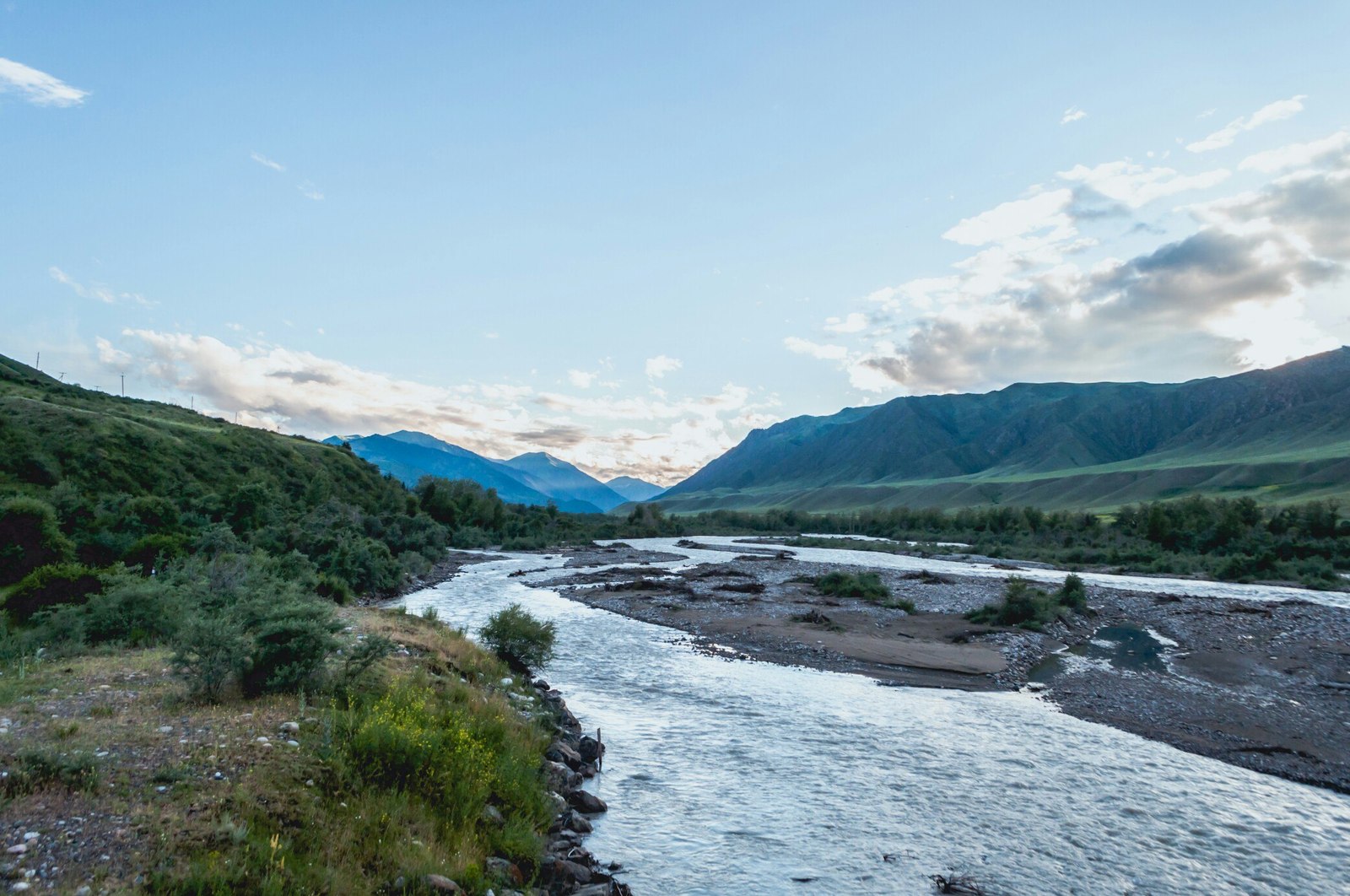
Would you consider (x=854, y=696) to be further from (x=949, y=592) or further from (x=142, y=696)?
(x=949, y=592)

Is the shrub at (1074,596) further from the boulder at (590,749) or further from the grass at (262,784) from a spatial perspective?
the grass at (262,784)

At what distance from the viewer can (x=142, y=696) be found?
1174 cm

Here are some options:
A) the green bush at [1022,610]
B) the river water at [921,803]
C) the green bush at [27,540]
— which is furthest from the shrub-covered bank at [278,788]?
the green bush at [1022,610]

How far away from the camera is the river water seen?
10688mm

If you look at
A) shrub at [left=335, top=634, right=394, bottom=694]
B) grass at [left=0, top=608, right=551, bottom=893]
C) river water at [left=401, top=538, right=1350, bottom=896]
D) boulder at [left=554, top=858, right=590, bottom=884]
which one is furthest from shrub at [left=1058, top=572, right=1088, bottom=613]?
shrub at [left=335, top=634, right=394, bottom=694]

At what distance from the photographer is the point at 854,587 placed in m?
42.7

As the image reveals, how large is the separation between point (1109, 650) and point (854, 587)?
15.7 metres

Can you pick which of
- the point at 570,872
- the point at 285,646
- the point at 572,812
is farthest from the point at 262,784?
the point at 572,812

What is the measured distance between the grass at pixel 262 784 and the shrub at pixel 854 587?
30683mm

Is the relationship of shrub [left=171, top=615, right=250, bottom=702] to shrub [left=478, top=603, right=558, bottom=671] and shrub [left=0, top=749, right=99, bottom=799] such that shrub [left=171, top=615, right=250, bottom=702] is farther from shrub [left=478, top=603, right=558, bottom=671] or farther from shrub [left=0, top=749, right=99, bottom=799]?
shrub [left=478, top=603, right=558, bottom=671]

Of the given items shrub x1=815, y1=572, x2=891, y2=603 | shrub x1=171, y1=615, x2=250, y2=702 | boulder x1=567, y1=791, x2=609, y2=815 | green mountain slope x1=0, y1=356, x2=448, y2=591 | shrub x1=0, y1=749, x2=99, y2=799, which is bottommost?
boulder x1=567, y1=791, x2=609, y2=815

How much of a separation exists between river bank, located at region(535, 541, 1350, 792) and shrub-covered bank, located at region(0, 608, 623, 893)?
14.8 metres

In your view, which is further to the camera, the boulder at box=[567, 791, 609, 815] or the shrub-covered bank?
the boulder at box=[567, 791, 609, 815]

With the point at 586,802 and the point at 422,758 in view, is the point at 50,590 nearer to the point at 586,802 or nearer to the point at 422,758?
the point at 422,758
